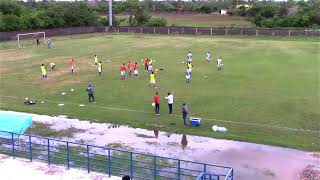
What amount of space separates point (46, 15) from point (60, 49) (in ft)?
88.3

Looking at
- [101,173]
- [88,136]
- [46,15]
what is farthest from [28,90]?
[46,15]

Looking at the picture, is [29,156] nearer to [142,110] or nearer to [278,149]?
[142,110]

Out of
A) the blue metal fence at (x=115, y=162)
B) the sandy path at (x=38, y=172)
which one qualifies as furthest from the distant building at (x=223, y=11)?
the sandy path at (x=38, y=172)

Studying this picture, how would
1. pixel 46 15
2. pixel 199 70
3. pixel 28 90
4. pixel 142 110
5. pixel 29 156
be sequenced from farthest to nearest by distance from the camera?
pixel 46 15 < pixel 199 70 < pixel 28 90 < pixel 142 110 < pixel 29 156

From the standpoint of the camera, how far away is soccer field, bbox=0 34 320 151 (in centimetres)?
2239

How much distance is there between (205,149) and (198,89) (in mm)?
11429

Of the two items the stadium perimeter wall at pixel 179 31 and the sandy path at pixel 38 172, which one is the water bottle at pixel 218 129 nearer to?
the sandy path at pixel 38 172

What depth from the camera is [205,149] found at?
19.2m

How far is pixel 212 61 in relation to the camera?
42.6 meters

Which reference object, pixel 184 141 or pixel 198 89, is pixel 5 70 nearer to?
pixel 198 89

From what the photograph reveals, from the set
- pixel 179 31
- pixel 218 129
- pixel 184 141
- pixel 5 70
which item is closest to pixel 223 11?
pixel 179 31

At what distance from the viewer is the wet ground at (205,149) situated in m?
16.9

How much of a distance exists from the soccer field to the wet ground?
0.83 m

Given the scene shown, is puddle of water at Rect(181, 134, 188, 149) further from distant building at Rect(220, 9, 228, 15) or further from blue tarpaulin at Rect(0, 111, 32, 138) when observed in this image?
distant building at Rect(220, 9, 228, 15)
